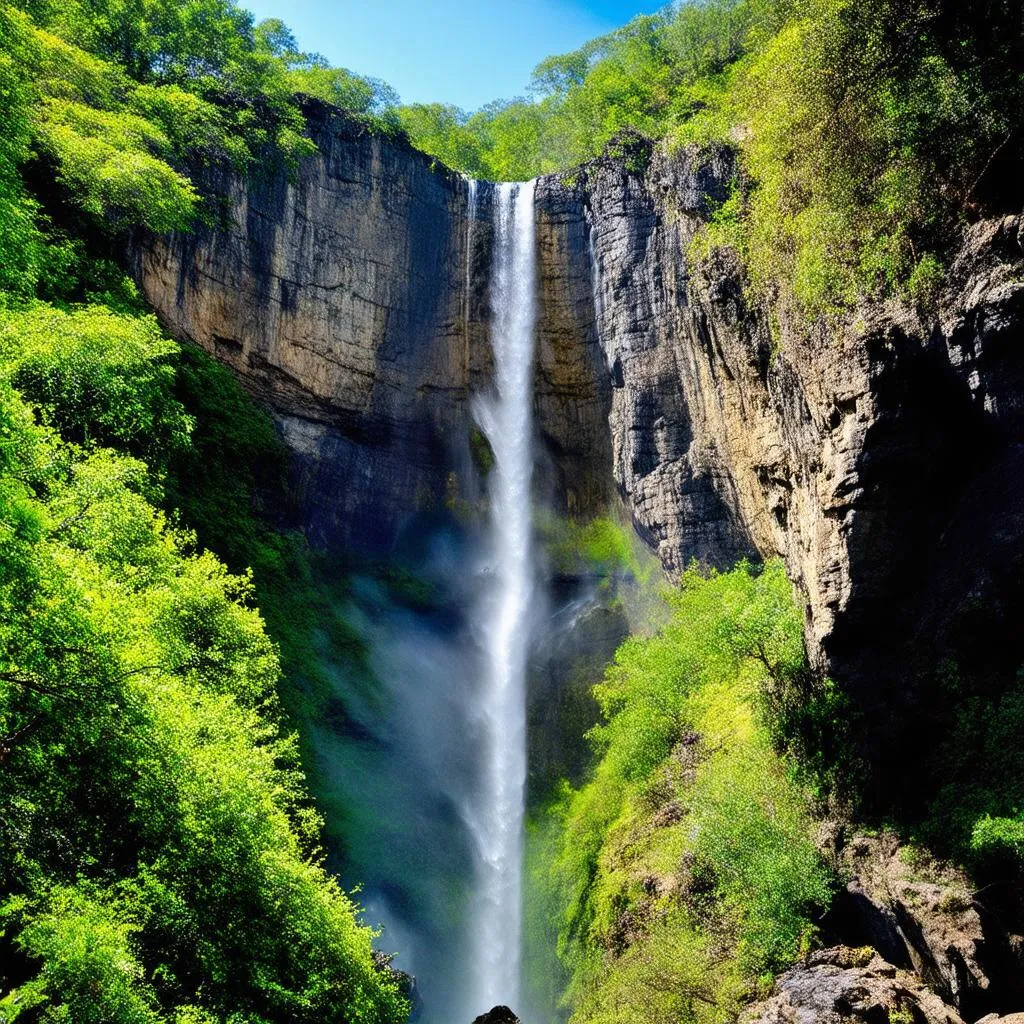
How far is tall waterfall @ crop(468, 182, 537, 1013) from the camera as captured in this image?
2400cm

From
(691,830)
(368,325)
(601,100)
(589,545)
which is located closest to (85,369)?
(368,325)

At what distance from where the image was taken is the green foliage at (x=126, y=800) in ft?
23.3

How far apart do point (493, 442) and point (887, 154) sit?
2139 centimetres

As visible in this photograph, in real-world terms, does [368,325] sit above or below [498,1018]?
above

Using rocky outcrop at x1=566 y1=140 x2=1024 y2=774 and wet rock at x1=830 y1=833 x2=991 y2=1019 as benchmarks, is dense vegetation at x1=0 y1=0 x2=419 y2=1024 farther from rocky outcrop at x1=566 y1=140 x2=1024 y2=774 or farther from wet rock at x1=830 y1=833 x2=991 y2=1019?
rocky outcrop at x1=566 y1=140 x2=1024 y2=774

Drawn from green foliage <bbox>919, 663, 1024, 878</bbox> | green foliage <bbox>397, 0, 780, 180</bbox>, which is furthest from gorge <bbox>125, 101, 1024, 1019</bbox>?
green foliage <bbox>397, 0, 780, 180</bbox>

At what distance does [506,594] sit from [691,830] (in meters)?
15.7

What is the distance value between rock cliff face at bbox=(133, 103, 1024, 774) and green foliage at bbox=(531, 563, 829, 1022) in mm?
2708

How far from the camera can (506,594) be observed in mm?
32375

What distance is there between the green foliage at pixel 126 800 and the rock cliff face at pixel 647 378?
11237 mm

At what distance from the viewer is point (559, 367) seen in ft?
111

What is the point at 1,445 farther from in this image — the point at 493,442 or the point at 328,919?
the point at 493,442

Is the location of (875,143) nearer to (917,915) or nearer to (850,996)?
(917,915)

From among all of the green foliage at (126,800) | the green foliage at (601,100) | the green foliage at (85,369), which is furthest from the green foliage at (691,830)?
the green foliage at (601,100)
